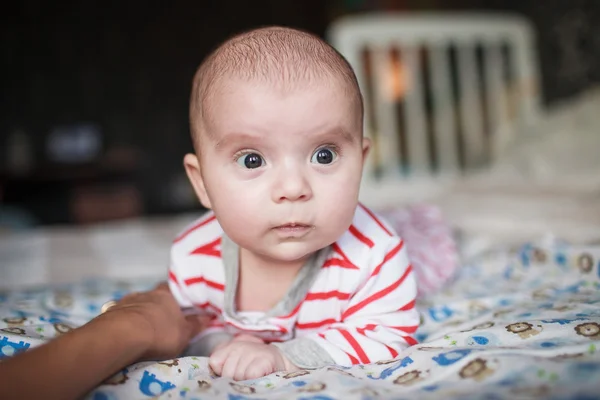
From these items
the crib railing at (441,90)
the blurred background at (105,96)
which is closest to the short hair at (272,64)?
the crib railing at (441,90)

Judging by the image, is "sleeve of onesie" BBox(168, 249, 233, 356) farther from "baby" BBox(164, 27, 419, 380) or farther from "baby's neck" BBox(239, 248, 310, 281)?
"baby's neck" BBox(239, 248, 310, 281)

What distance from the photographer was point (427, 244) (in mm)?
1156

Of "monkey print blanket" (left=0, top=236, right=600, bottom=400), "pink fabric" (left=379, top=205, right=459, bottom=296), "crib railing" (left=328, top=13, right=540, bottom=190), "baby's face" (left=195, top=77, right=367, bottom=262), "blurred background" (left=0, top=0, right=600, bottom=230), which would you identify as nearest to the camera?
"monkey print blanket" (left=0, top=236, right=600, bottom=400)

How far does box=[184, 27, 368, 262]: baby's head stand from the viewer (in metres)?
0.60

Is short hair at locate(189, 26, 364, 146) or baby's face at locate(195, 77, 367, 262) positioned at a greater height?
Answer: short hair at locate(189, 26, 364, 146)

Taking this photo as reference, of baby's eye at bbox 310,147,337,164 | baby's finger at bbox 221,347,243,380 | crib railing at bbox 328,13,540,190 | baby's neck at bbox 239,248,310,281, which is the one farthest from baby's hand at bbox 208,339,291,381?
crib railing at bbox 328,13,540,190

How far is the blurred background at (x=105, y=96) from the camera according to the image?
4.38 metres

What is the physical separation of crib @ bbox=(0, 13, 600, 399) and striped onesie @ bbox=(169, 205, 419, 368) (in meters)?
0.05

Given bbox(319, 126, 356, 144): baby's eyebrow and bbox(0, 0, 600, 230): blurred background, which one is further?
bbox(0, 0, 600, 230): blurred background

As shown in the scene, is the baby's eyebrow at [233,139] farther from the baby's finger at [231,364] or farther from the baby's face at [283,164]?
the baby's finger at [231,364]

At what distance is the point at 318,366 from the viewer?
0.66m

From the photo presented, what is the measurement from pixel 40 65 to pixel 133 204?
133cm

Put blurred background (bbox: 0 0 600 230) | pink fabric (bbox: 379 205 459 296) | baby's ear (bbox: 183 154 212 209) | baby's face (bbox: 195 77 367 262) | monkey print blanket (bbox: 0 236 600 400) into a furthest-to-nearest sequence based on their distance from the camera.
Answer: blurred background (bbox: 0 0 600 230)
pink fabric (bbox: 379 205 459 296)
baby's ear (bbox: 183 154 212 209)
baby's face (bbox: 195 77 367 262)
monkey print blanket (bbox: 0 236 600 400)

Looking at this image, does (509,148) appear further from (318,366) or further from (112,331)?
(112,331)
